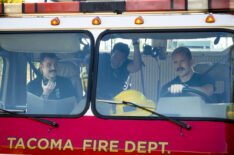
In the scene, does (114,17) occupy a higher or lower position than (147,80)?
higher

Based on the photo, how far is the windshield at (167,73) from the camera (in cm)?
326

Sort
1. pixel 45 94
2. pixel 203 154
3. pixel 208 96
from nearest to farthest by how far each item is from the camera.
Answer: pixel 203 154 < pixel 208 96 < pixel 45 94

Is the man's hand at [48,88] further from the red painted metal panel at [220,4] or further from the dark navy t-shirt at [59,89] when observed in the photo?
the red painted metal panel at [220,4]

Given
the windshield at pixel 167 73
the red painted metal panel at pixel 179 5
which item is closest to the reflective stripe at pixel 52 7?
the windshield at pixel 167 73

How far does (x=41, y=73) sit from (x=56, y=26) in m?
0.45

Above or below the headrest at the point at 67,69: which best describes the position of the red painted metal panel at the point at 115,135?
below

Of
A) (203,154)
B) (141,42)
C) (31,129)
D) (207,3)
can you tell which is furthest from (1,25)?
(203,154)

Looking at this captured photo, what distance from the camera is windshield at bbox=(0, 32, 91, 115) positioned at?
346 centimetres

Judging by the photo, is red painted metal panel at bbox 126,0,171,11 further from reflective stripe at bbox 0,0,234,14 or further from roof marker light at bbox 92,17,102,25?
roof marker light at bbox 92,17,102,25

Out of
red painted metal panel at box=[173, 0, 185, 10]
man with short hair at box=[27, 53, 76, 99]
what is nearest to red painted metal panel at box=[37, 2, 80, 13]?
man with short hair at box=[27, 53, 76, 99]

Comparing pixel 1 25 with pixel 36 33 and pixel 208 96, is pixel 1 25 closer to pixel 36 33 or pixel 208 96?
pixel 36 33

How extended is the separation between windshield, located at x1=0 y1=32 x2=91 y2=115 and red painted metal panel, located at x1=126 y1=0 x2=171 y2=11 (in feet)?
1.51

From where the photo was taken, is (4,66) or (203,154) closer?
(203,154)

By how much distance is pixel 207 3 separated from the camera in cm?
335
